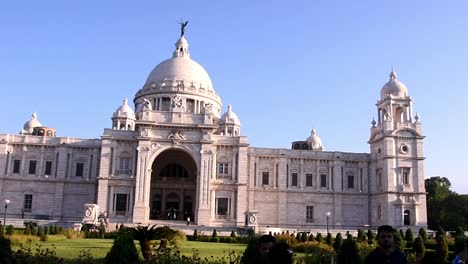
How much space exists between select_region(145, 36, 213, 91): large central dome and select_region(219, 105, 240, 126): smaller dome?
388 centimetres

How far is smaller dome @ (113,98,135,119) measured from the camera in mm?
62978

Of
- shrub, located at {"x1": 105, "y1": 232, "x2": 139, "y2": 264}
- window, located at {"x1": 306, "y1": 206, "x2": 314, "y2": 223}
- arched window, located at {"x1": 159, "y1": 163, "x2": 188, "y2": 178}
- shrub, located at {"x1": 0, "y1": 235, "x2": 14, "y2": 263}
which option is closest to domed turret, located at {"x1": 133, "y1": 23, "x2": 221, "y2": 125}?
arched window, located at {"x1": 159, "y1": 163, "x2": 188, "y2": 178}

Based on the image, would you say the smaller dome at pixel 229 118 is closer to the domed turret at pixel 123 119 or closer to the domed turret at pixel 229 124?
the domed turret at pixel 229 124

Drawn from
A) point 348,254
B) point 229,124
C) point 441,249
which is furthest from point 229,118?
point 348,254

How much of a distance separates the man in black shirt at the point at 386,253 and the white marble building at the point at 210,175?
43275 millimetres

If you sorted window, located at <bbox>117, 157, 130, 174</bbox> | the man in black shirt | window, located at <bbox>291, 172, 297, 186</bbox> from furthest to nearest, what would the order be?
window, located at <bbox>291, 172, 297, 186</bbox>, window, located at <bbox>117, 157, 130, 174</bbox>, the man in black shirt

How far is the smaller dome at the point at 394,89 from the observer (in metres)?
57.9

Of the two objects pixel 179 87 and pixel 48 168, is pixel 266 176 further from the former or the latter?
pixel 48 168

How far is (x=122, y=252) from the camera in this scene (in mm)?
14477

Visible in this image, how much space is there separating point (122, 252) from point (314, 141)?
6190 cm

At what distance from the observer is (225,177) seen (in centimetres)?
5400

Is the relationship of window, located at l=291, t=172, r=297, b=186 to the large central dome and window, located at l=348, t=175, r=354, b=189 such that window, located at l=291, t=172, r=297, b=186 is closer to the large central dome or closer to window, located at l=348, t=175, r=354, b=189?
window, located at l=348, t=175, r=354, b=189

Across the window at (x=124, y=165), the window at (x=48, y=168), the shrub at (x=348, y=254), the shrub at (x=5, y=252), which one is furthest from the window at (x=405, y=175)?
the shrub at (x=5, y=252)

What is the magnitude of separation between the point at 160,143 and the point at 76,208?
12013 mm
